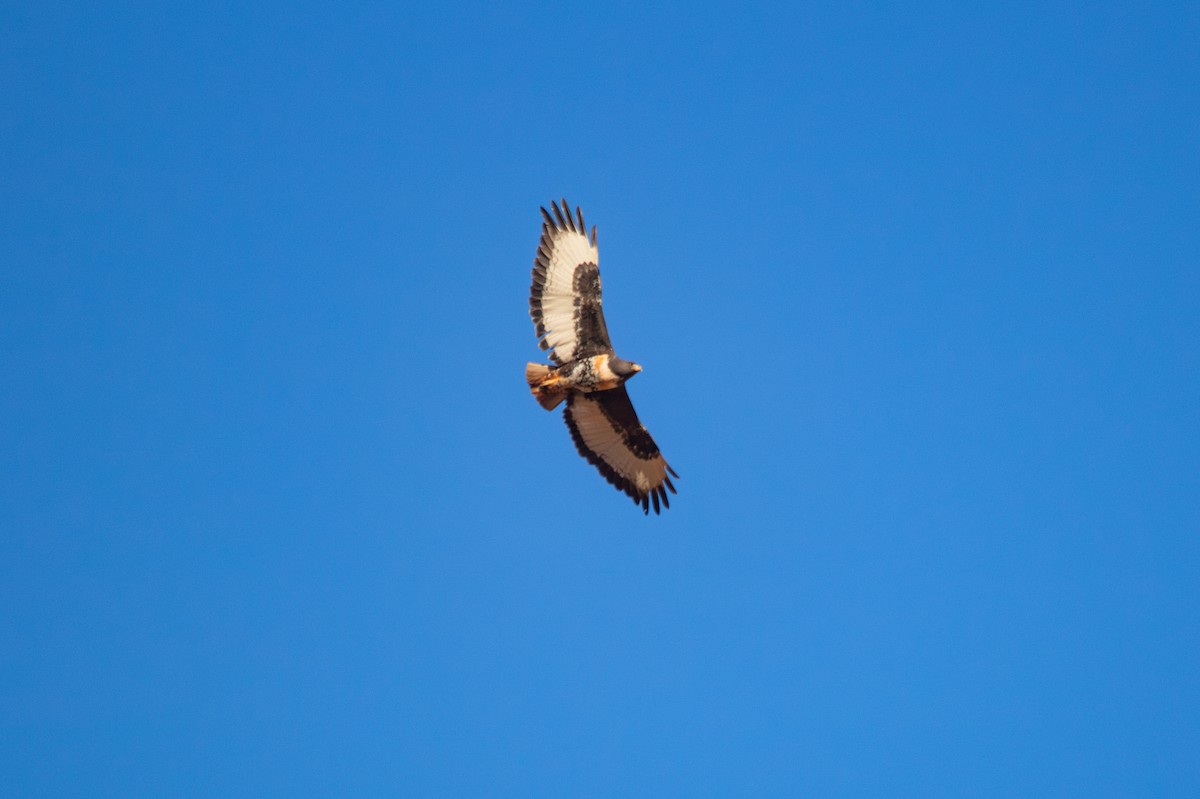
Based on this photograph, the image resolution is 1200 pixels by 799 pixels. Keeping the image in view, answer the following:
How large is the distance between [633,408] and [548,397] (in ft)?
4.88

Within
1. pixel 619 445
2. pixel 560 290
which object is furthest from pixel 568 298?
pixel 619 445

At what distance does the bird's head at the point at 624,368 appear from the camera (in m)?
20.2

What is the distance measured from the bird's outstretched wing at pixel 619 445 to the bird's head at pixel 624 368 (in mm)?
981

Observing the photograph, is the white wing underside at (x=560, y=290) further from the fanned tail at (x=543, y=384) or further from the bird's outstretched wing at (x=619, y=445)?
the bird's outstretched wing at (x=619, y=445)

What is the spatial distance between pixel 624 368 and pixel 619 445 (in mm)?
2051

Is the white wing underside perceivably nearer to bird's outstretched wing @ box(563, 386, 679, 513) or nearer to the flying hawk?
the flying hawk

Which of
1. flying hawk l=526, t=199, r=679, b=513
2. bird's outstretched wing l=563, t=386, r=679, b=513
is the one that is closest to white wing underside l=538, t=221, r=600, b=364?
flying hawk l=526, t=199, r=679, b=513

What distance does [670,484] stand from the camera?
72.8 ft

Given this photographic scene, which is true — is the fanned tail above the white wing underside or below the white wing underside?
below

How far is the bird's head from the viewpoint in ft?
66.3

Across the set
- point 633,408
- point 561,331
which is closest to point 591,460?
point 633,408

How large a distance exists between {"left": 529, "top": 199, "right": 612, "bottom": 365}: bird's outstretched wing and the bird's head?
0.36 m

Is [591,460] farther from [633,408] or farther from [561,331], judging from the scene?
[561,331]

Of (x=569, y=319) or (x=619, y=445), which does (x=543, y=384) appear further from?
(x=619, y=445)
